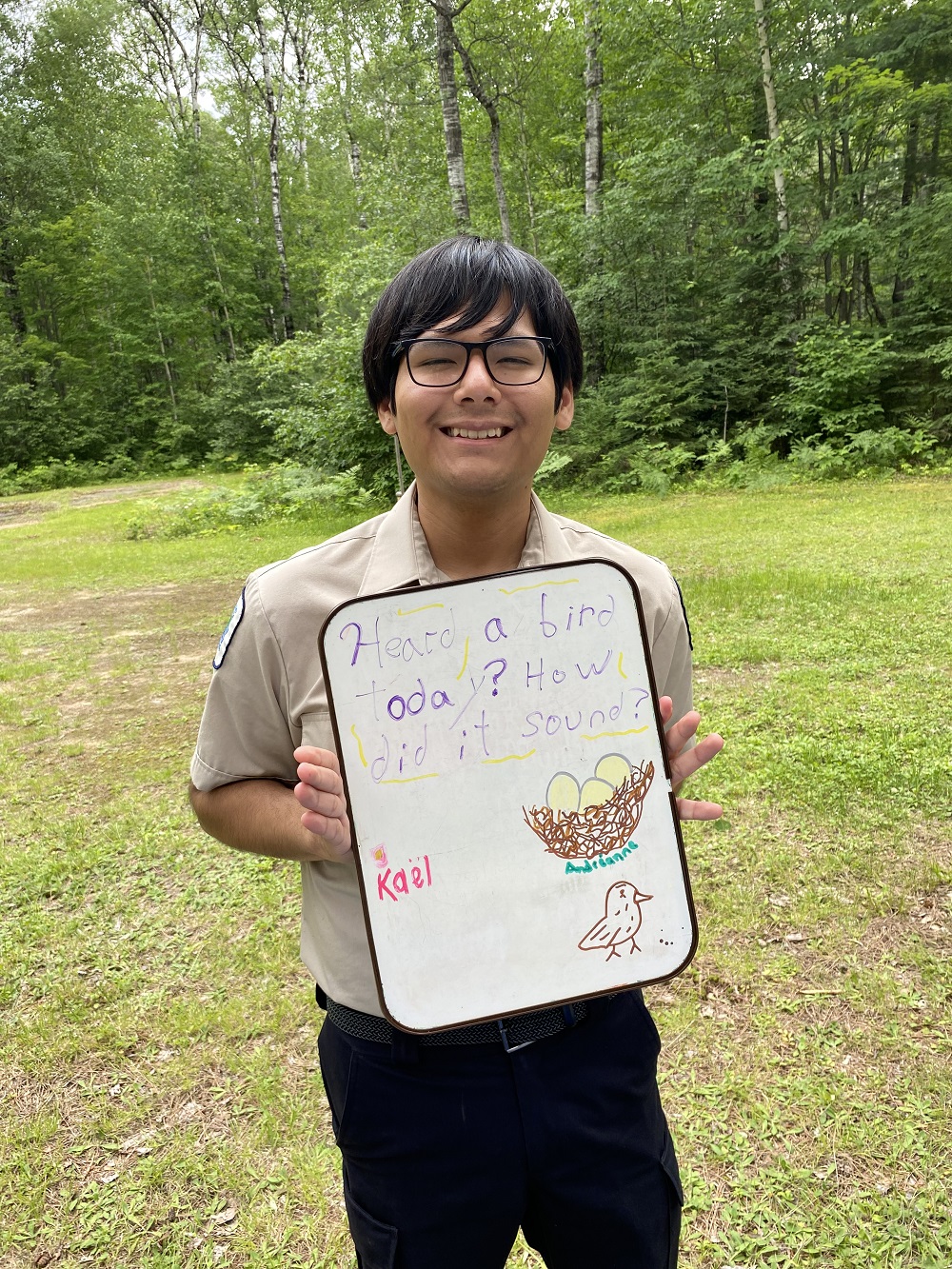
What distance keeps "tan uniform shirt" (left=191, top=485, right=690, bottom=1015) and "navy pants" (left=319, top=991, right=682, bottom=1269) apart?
134 millimetres

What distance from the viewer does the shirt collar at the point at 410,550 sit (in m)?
1.10

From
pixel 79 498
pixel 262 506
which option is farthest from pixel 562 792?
pixel 79 498

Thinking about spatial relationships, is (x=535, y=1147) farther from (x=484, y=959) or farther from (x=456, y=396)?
(x=456, y=396)

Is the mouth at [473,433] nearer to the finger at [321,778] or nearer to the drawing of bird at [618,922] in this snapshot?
the finger at [321,778]

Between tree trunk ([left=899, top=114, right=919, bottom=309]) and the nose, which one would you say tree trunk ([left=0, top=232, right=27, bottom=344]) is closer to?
tree trunk ([left=899, top=114, right=919, bottom=309])

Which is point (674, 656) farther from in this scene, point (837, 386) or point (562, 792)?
point (837, 386)

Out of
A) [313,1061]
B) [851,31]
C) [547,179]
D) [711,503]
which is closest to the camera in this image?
[313,1061]

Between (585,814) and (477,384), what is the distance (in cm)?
60

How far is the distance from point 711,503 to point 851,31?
31.6 ft

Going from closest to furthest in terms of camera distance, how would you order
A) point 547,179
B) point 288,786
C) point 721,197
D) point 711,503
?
point 288,786 → point 711,503 → point 721,197 → point 547,179

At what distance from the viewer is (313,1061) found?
98.7 inches

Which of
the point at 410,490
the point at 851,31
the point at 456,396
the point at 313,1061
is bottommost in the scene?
the point at 313,1061

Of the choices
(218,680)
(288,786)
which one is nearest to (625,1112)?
(288,786)

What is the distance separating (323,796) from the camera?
0.90m
